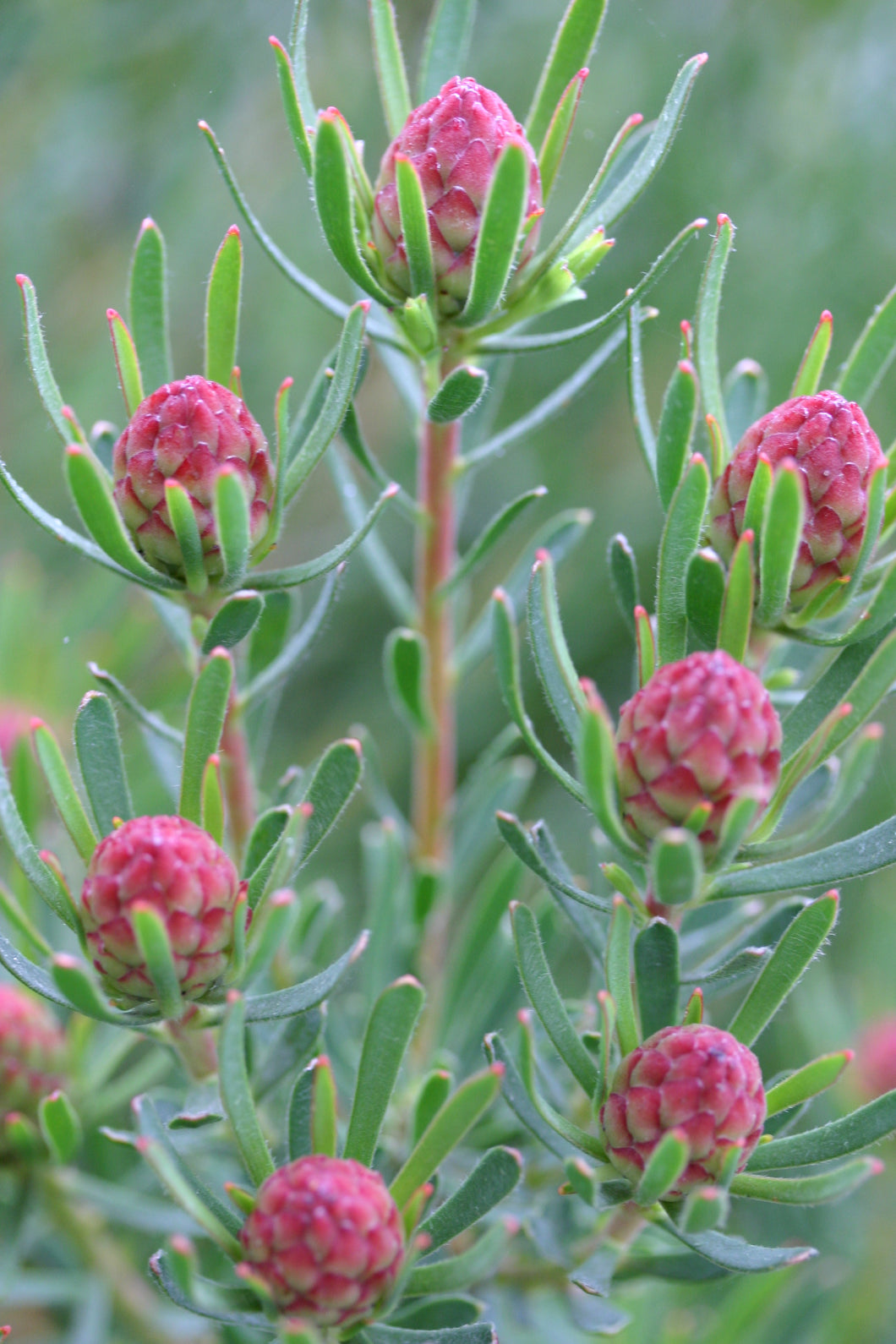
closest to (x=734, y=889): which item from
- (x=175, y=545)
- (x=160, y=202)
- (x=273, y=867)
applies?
(x=273, y=867)

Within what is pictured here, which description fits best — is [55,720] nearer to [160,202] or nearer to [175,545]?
[175,545]

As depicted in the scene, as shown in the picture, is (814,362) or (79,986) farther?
(814,362)

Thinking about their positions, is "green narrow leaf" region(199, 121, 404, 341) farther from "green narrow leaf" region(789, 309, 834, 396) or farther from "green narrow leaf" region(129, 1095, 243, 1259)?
"green narrow leaf" region(129, 1095, 243, 1259)

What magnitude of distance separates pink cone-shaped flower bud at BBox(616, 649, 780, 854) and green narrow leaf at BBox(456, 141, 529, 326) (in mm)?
232

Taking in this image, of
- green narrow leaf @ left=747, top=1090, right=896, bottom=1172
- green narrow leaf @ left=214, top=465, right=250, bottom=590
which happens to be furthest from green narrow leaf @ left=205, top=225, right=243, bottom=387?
green narrow leaf @ left=747, top=1090, right=896, bottom=1172

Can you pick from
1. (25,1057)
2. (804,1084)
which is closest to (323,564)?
(804,1084)

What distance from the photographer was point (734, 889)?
0.64 metres

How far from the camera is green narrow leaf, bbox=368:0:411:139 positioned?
789 mm

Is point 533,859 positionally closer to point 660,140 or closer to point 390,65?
point 660,140

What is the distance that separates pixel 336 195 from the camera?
65cm

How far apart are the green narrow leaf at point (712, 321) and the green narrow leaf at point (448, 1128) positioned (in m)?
0.39

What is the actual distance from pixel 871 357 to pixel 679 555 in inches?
8.5

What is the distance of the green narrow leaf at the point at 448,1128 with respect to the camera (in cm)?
55

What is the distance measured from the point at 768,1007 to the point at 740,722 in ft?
0.59
